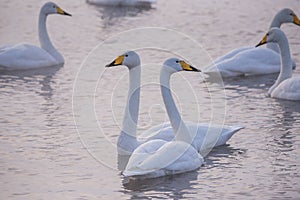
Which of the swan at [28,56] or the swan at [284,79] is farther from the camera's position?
the swan at [28,56]

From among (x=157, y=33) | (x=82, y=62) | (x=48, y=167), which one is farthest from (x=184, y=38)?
(x=48, y=167)

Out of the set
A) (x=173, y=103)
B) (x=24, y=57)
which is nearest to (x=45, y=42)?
(x=24, y=57)

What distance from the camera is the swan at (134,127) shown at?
894 centimetres

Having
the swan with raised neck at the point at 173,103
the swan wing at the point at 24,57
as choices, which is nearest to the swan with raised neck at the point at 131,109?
the swan with raised neck at the point at 173,103

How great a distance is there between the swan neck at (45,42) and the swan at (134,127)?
491 cm

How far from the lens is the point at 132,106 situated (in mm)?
9023

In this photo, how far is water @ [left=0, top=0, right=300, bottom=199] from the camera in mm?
8117

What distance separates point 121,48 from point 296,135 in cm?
553

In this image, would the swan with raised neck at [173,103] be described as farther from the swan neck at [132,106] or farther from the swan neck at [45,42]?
the swan neck at [45,42]

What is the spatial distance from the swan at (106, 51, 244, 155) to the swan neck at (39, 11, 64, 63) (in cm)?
491

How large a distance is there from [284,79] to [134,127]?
374cm

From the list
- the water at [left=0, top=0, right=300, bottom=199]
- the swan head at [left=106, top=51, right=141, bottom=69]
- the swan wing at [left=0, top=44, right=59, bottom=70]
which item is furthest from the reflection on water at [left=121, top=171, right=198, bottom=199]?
the swan wing at [left=0, top=44, right=59, bottom=70]

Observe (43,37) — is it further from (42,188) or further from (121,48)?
(42,188)

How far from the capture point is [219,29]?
16.2m
